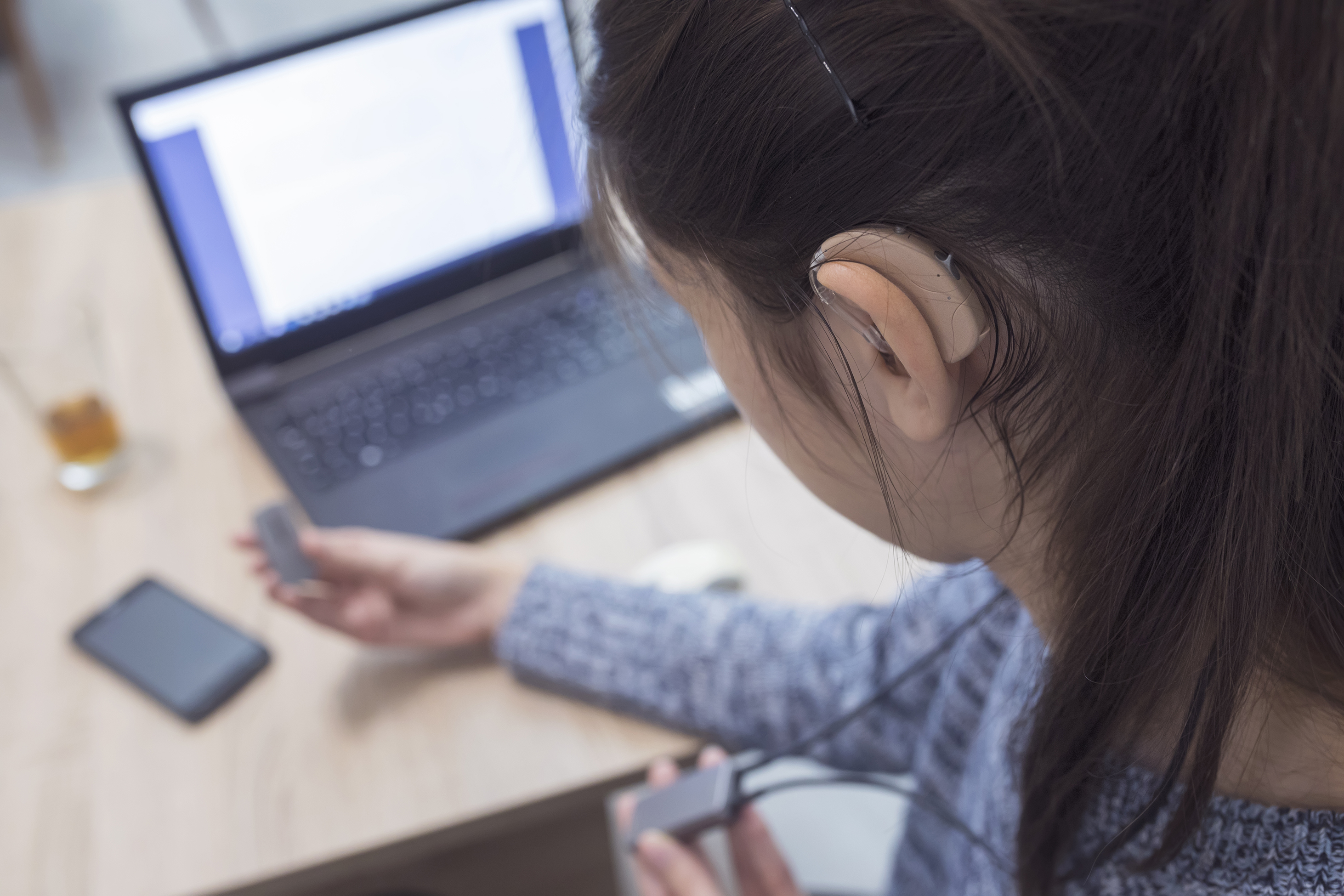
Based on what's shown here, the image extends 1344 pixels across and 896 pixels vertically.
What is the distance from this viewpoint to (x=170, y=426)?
96 cm

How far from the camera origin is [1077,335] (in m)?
0.37

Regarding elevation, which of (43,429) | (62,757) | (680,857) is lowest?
(680,857)

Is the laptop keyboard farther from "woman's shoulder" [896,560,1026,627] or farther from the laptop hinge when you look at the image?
"woman's shoulder" [896,560,1026,627]

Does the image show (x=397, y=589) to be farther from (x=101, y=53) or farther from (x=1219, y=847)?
(x=101, y=53)

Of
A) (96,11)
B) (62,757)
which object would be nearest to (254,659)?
(62,757)

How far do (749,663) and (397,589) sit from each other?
27 centimetres

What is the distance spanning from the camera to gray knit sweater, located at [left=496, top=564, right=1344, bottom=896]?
67 centimetres

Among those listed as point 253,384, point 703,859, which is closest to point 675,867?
point 703,859

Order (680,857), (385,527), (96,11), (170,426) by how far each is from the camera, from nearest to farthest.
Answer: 1. (680,857)
2. (385,527)
3. (170,426)
4. (96,11)

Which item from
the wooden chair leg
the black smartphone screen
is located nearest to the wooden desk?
the black smartphone screen

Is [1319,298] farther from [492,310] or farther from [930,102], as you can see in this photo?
[492,310]

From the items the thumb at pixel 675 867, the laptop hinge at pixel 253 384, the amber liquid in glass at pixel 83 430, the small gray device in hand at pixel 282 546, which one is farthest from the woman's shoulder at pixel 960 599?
the amber liquid in glass at pixel 83 430

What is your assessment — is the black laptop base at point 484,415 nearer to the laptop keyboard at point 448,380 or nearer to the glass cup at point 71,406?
the laptop keyboard at point 448,380

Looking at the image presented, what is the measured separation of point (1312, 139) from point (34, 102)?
3.07 metres
